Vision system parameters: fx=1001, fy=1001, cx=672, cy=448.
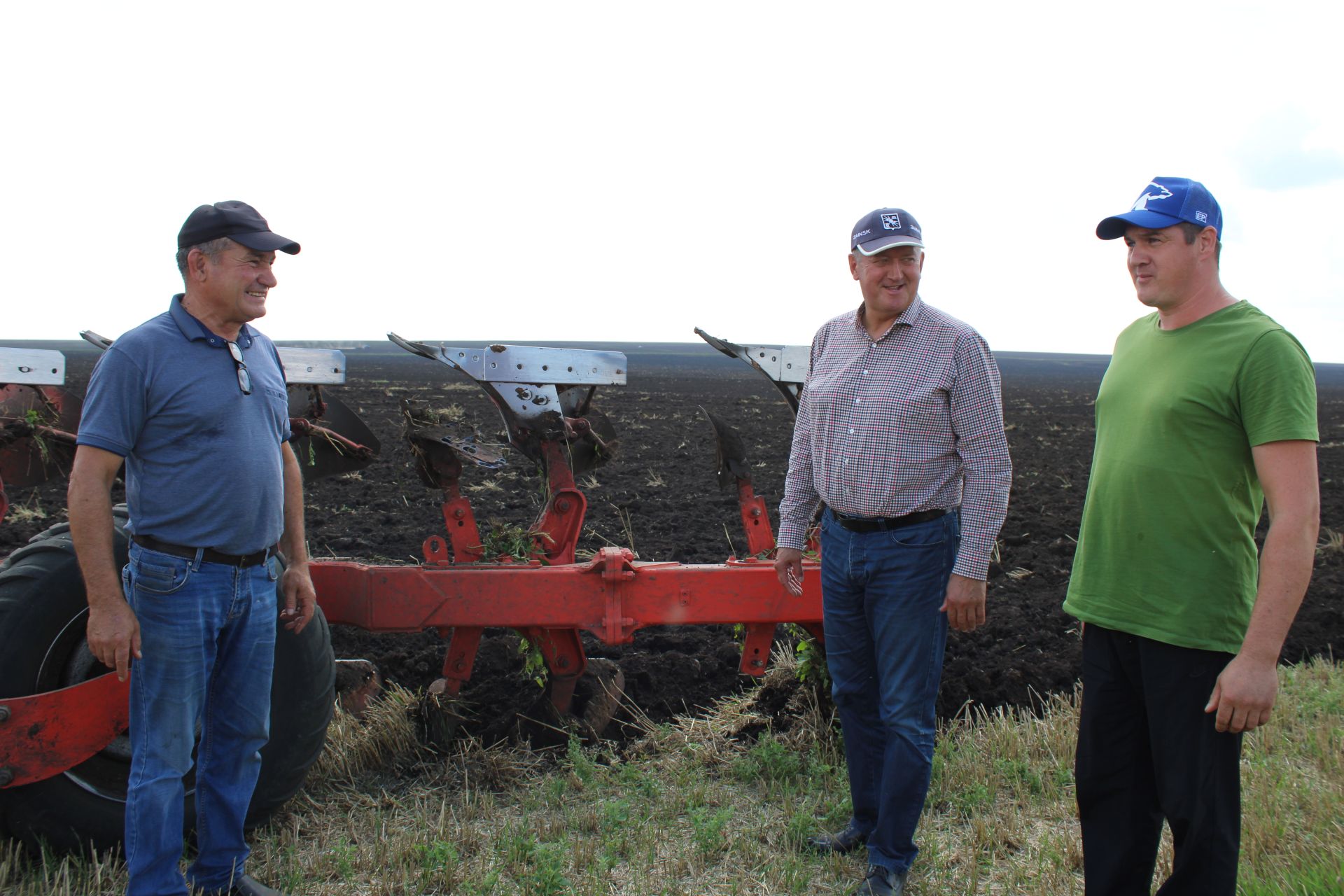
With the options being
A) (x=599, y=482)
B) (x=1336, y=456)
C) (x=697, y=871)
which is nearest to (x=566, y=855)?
(x=697, y=871)

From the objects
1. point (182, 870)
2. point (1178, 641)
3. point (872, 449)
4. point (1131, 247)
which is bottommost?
Result: point (182, 870)

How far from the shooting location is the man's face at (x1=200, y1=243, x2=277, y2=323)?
287cm

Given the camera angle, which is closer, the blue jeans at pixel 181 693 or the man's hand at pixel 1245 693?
the man's hand at pixel 1245 693

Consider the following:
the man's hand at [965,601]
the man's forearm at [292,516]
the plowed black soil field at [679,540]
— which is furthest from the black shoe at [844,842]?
the man's forearm at [292,516]

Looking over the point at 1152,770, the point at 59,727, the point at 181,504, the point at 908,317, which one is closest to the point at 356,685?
the point at 59,727

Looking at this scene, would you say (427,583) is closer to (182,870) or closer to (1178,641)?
(182,870)

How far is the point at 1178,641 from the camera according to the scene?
2461 mm

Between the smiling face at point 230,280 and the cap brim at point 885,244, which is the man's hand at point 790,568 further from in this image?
the smiling face at point 230,280

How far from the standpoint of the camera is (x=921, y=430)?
3102 millimetres

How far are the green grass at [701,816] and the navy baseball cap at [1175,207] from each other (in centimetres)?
191

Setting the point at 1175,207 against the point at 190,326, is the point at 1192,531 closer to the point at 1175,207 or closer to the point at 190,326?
the point at 1175,207

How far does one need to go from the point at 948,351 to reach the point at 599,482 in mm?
9528

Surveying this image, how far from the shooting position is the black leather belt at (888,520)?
10.4 ft

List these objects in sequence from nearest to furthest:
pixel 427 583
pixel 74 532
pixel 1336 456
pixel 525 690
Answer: pixel 74 532
pixel 427 583
pixel 525 690
pixel 1336 456
